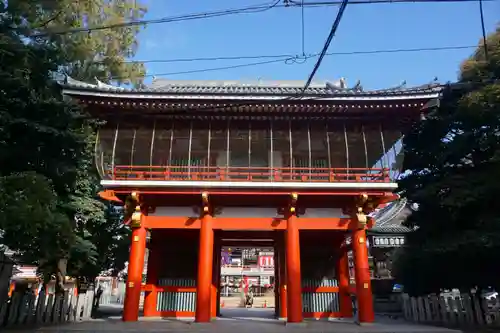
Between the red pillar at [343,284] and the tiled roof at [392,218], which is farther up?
the tiled roof at [392,218]

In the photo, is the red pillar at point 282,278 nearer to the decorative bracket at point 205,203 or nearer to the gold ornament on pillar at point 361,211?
the gold ornament on pillar at point 361,211

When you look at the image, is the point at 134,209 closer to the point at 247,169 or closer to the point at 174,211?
the point at 174,211

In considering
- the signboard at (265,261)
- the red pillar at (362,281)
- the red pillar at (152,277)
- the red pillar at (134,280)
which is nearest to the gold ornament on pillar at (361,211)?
the red pillar at (362,281)

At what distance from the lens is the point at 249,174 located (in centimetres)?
1440

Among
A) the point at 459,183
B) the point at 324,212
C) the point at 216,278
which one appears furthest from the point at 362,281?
the point at 216,278

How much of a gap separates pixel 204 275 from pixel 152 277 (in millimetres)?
4143

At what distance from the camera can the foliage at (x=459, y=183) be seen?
13.6 metres

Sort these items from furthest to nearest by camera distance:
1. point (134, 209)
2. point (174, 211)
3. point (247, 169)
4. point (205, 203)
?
point (247, 169), point (174, 211), point (134, 209), point (205, 203)

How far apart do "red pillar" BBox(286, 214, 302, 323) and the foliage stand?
5.14 m

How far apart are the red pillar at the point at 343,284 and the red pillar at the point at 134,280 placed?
8711 millimetres

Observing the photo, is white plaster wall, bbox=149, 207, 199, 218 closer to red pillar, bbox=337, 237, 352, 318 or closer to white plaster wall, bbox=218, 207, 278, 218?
white plaster wall, bbox=218, 207, 278, 218

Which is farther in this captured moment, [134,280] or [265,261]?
[265,261]

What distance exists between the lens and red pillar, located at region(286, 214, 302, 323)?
13.4 metres

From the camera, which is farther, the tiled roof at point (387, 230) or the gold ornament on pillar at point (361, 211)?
the tiled roof at point (387, 230)
